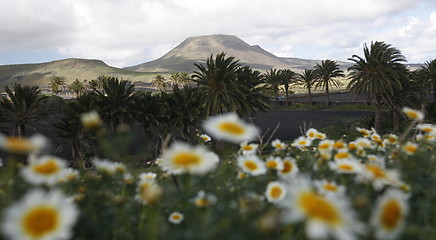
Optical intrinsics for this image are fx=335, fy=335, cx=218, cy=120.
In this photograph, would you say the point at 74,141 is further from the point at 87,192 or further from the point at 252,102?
the point at 87,192

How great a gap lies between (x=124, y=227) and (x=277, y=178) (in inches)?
40.9

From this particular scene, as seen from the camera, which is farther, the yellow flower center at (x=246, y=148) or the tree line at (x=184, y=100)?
the tree line at (x=184, y=100)

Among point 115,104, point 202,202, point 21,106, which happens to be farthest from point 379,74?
point 202,202

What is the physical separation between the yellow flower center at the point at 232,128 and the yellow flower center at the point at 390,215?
2.56ft

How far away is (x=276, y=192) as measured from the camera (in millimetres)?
1944

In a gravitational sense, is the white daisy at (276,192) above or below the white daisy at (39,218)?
below

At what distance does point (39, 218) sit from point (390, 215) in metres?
1.19

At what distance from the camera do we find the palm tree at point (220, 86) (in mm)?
28156

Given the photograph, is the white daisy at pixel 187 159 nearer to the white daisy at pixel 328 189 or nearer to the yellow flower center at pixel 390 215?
the white daisy at pixel 328 189

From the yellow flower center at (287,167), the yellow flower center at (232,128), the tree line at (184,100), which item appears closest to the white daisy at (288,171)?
the yellow flower center at (287,167)

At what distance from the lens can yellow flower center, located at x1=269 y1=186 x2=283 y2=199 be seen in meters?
1.90

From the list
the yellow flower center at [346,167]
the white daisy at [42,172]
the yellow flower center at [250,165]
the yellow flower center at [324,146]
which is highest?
the white daisy at [42,172]

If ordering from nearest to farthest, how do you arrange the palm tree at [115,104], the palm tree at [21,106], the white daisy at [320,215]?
the white daisy at [320,215] < the palm tree at [21,106] < the palm tree at [115,104]

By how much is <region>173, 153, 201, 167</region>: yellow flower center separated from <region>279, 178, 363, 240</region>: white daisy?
1.86ft
